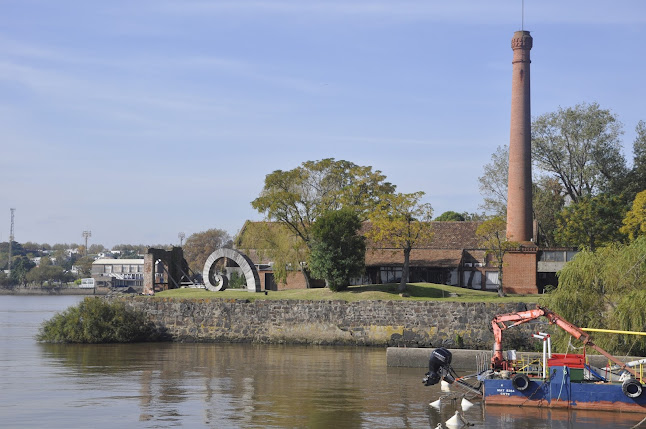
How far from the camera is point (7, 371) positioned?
3559 centimetres

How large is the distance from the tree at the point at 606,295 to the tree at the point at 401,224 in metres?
19.6

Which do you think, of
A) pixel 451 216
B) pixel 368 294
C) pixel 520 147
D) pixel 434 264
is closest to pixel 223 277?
pixel 368 294

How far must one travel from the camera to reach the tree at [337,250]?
5484 centimetres

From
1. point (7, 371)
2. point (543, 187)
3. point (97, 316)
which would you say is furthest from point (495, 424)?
point (543, 187)

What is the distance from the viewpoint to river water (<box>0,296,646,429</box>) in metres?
25.2

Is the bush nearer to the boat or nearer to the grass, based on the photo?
the grass

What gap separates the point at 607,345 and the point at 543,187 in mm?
46275

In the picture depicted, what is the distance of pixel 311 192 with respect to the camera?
229 feet

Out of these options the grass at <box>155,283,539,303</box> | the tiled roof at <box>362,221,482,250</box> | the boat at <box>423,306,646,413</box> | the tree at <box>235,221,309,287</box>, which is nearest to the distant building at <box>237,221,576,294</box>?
the tiled roof at <box>362,221,482,250</box>

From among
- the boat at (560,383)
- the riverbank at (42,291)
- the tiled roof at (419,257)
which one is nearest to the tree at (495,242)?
the tiled roof at (419,257)

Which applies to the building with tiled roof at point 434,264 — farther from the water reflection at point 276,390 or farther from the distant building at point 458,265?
the water reflection at point 276,390

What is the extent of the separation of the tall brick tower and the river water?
23.7 meters

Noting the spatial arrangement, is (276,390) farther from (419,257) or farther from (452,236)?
(452,236)

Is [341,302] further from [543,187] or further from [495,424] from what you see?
[543,187]
